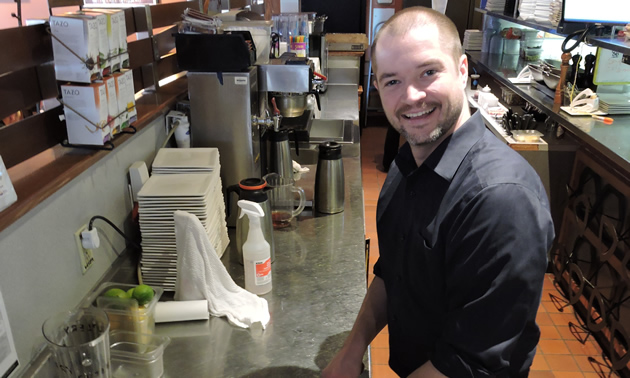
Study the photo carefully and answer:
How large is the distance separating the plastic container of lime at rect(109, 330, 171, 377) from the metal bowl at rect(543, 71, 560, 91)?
11.5 feet

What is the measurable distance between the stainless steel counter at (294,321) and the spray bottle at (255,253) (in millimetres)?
58

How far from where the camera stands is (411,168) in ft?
3.87

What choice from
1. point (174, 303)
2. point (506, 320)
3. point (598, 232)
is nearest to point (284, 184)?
point (174, 303)

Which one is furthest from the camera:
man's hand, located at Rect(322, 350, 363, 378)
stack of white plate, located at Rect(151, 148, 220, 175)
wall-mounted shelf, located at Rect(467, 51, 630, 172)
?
wall-mounted shelf, located at Rect(467, 51, 630, 172)

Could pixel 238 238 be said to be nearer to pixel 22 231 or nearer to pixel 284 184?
pixel 284 184

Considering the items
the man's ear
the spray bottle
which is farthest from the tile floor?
the man's ear

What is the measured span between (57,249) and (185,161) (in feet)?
1.80

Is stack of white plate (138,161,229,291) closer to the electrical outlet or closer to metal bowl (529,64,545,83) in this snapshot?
the electrical outlet

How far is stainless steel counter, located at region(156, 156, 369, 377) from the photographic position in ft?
3.89

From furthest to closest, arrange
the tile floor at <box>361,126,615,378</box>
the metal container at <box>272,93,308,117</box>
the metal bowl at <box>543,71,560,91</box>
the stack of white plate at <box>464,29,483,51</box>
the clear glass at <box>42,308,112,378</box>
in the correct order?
the stack of white plate at <box>464,29,483,51</box> < the metal bowl at <box>543,71,560,91</box> < the metal container at <box>272,93,308,117</box> < the tile floor at <box>361,126,615,378</box> < the clear glass at <box>42,308,112,378</box>

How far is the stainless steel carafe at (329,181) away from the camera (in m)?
1.86

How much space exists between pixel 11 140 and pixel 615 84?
3489mm

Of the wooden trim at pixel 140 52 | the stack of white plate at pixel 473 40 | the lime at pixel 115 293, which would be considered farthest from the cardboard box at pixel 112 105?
the stack of white plate at pixel 473 40

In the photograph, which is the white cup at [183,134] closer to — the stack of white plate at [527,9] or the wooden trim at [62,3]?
the wooden trim at [62,3]
